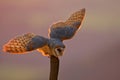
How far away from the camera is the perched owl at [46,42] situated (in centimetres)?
70

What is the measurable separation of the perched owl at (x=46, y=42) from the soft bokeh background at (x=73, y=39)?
0.29 metres

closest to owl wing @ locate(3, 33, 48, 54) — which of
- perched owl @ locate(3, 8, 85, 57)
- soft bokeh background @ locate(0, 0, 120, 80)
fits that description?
perched owl @ locate(3, 8, 85, 57)

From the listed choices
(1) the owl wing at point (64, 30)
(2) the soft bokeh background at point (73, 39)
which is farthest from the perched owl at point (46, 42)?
(2) the soft bokeh background at point (73, 39)

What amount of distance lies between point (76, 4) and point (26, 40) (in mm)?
438

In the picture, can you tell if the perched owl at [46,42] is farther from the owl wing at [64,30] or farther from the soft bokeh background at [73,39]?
the soft bokeh background at [73,39]

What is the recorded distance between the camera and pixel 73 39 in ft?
3.62

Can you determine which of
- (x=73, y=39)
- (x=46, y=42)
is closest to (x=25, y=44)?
(x=46, y=42)

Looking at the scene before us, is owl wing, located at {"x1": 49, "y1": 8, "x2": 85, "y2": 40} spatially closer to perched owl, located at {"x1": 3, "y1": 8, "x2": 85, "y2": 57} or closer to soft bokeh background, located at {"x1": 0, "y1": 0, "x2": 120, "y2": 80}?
perched owl, located at {"x1": 3, "y1": 8, "x2": 85, "y2": 57}

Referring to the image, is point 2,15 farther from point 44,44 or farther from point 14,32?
point 44,44

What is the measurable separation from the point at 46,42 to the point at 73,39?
15.1 inches

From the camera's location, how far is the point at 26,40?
2.36ft

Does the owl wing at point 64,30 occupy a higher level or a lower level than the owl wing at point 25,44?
higher

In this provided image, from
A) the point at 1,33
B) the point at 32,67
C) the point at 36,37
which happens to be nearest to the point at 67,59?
the point at 32,67

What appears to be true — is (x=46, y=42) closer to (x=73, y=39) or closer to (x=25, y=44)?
(x=25, y=44)
